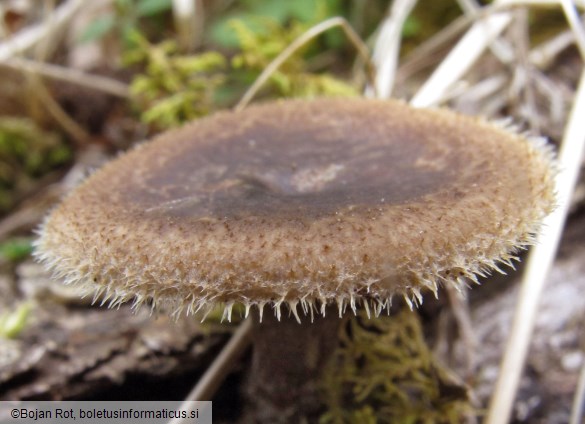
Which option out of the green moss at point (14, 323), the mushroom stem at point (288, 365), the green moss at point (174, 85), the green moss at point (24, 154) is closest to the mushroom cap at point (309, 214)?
the mushroom stem at point (288, 365)

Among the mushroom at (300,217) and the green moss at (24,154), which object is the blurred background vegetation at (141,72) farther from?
the mushroom at (300,217)

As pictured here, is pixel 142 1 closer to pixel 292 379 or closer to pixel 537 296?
pixel 292 379

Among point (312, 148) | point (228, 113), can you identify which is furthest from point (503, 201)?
point (228, 113)

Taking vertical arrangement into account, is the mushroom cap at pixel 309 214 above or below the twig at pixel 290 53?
below

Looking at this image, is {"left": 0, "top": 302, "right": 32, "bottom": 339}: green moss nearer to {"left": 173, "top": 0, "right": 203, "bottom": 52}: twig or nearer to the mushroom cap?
the mushroom cap

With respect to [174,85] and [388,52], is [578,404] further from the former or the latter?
[174,85]

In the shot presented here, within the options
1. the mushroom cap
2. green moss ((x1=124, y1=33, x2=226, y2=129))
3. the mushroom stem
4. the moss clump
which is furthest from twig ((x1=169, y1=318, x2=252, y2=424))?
green moss ((x1=124, y1=33, x2=226, y2=129))

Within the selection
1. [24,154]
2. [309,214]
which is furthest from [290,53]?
[24,154]
